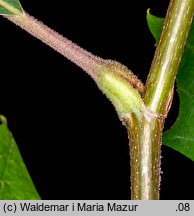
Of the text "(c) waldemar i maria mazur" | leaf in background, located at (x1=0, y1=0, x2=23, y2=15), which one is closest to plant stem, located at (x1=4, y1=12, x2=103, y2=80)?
leaf in background, located at (x1=0, y1=0, x2=23, y2=15)

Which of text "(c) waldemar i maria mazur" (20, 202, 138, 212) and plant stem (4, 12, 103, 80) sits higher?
plant stem (4, 12, 103, 80)

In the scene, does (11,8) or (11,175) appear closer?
(11,8)

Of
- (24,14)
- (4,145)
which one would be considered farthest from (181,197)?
(24,14)

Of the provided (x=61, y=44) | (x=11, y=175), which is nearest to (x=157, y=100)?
(x=61, y=44)

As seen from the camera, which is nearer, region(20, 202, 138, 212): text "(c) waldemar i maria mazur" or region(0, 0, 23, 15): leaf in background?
region(0, 0, 23, 15): leaf in background

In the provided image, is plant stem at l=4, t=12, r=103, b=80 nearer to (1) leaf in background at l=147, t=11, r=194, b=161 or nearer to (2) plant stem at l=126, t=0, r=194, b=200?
(2) plant stem at l=126, t=0, r=194, b=200

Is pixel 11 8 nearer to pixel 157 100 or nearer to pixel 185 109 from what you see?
pixel 157 100

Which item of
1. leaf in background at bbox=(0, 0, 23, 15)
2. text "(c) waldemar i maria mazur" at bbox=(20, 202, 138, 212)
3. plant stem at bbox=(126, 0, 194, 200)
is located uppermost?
leaf in background at bbox=(0, 0, 23, 15)
